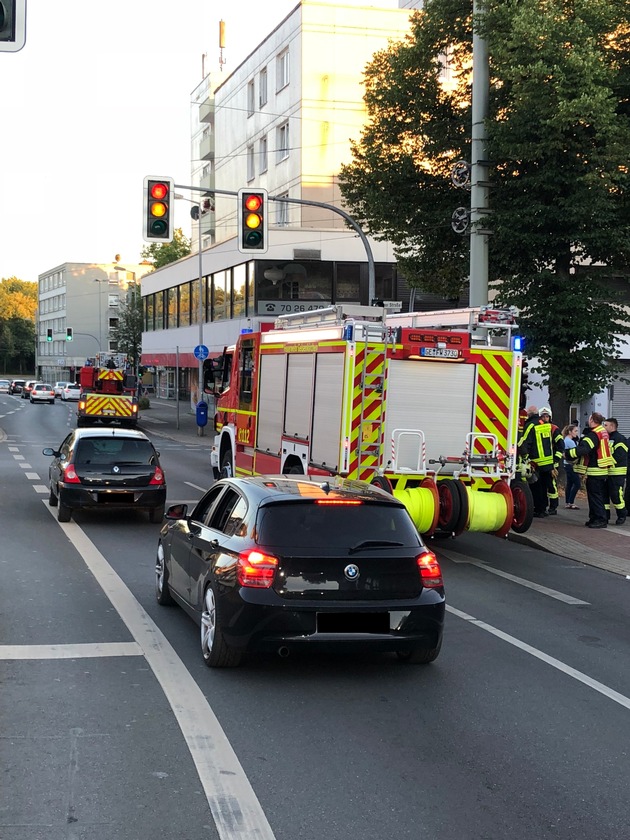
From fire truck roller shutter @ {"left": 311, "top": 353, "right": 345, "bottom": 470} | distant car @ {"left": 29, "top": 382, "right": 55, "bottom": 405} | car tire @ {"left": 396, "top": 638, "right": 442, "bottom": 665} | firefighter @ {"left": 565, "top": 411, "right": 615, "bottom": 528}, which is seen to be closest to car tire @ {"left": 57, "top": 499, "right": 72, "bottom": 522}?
fire truck roller shutter @ {"left": 311, "top": 353, "right": 345, "bottom": 470}

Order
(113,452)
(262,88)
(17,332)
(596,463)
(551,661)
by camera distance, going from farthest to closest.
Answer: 1. (17,332)
2. (262,88)
3. (596,463)
4. (113,452)
5. (551,661)

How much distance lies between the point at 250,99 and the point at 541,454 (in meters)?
38.5

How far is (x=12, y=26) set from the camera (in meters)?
7.33

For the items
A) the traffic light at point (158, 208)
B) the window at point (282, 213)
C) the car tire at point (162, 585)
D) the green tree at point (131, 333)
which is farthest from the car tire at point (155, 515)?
the green tree at point (131, 333)

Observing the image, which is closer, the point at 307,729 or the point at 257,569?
the point at 307,729

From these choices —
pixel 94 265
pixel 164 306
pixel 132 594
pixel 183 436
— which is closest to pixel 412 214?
pixel 132 594

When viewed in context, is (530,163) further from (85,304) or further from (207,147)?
(85,304)

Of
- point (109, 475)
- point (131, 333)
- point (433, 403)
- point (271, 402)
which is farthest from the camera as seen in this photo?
point (131, 333)

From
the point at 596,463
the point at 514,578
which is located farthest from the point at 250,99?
the point at 514,578

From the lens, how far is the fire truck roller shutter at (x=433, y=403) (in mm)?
13133

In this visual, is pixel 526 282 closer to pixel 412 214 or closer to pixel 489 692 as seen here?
pixel 412 214

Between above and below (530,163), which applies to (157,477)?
below

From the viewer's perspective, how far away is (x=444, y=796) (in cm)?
508

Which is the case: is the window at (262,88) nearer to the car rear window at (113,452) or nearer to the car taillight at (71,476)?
the car rear window at (113,452)
